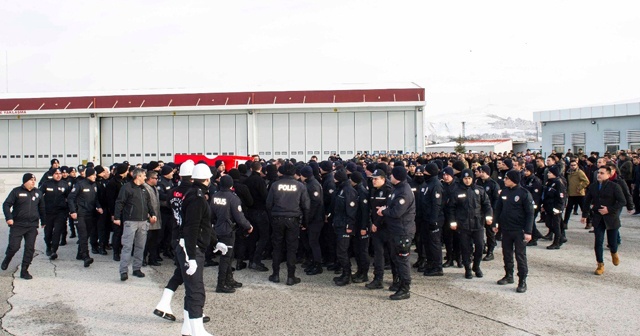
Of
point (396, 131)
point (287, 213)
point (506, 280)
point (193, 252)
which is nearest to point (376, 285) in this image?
point (287, 213)

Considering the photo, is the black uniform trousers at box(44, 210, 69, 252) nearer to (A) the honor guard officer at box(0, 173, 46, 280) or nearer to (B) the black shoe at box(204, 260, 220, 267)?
(A) the honor guard officer at box(0, 173, 46, 280)

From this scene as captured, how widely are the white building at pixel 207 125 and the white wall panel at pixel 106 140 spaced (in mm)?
59

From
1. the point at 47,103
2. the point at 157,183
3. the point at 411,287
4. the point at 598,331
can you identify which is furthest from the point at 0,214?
the point at 598,331

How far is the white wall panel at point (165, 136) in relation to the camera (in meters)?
28.3

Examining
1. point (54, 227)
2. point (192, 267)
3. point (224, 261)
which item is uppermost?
point (192, 267)

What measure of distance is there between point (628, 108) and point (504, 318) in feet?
92.4

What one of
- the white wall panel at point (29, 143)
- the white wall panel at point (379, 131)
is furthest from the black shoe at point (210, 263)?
the white wall panel at point (29, 143)

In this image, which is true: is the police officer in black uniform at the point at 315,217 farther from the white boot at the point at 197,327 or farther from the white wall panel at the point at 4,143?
the white wall panel at the point at 4,143

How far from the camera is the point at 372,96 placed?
26.8 m

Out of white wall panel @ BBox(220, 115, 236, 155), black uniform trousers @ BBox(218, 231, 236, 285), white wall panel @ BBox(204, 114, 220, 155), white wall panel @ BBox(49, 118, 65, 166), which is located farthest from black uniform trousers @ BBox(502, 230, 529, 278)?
white wall panel @ BBox(49, 118, 65, 166)

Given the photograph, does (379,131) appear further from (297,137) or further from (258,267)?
(258,267)

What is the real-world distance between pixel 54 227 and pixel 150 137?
19.0 m

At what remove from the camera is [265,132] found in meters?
27.7

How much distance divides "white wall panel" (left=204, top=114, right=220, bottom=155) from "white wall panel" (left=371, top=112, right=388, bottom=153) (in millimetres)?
8856
